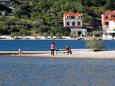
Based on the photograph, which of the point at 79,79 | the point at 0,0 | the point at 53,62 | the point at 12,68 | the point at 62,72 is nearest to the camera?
the point at 79,79

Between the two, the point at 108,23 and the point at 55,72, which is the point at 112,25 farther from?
the point at 55,72

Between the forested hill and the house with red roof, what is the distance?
1.81 m

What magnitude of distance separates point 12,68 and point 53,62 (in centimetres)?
582

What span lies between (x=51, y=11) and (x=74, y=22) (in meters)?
6.51

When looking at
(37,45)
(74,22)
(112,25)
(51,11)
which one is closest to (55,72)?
(37,45)

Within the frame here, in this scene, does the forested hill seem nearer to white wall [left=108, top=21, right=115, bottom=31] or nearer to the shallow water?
white wall [left=108, top=21, right=115, bottom=31]

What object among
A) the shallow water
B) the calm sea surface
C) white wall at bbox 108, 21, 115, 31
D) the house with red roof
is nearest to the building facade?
the house with red roof

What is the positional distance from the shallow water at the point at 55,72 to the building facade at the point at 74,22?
7290cm

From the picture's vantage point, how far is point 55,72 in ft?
125

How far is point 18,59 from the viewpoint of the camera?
48688 mm

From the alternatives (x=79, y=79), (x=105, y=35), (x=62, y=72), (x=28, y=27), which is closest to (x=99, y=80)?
(x=79, y=79)

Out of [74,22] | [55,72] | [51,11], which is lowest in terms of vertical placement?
[55,72]

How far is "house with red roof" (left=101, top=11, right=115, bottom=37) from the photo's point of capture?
125m

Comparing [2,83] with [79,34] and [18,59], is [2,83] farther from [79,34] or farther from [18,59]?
[79,34]
